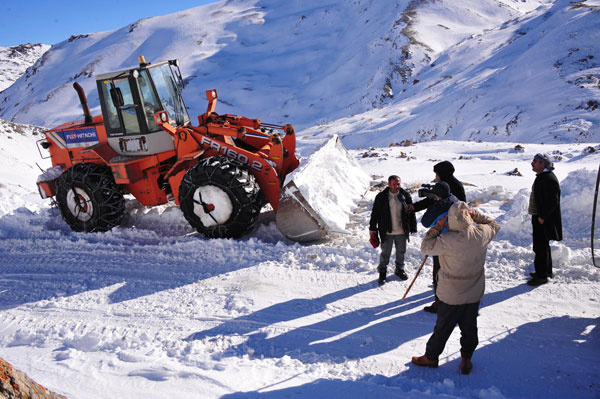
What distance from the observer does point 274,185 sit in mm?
6434

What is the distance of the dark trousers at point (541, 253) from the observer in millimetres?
4938

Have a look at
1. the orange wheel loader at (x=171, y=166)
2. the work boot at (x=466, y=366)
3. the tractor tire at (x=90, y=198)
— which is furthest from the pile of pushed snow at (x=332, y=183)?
the tractor tire at (x=90, y=198)

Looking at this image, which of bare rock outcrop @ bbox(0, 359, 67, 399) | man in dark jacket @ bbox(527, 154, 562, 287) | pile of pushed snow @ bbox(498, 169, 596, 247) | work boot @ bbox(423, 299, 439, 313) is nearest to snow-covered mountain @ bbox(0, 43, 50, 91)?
pile of pushed snow @ bbox(498, 169, 596, 247)

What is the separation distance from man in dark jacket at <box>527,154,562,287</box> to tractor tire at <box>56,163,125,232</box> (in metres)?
6.13

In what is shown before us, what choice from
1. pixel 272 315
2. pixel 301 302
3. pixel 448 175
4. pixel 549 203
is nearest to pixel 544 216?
pixel 549 203

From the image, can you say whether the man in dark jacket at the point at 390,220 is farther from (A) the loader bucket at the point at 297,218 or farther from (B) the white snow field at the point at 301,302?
(A) the loader bucket at the point at 297,218

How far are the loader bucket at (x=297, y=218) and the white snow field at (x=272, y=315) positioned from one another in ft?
0.58

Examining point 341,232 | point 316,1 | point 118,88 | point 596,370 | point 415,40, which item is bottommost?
point 596,370

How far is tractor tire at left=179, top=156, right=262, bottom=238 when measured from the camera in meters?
6.14

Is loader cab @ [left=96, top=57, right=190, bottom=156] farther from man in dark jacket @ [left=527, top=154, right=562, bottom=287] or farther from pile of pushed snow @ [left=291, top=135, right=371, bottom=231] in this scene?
man in dark jacket @ [left=527, top=154, right=562, bottom=287]

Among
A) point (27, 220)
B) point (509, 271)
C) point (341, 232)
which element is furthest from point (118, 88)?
point (509, 271)

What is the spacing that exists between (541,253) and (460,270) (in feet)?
6.71

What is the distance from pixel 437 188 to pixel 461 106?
21764 mm

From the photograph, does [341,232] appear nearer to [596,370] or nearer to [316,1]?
[596,370]
